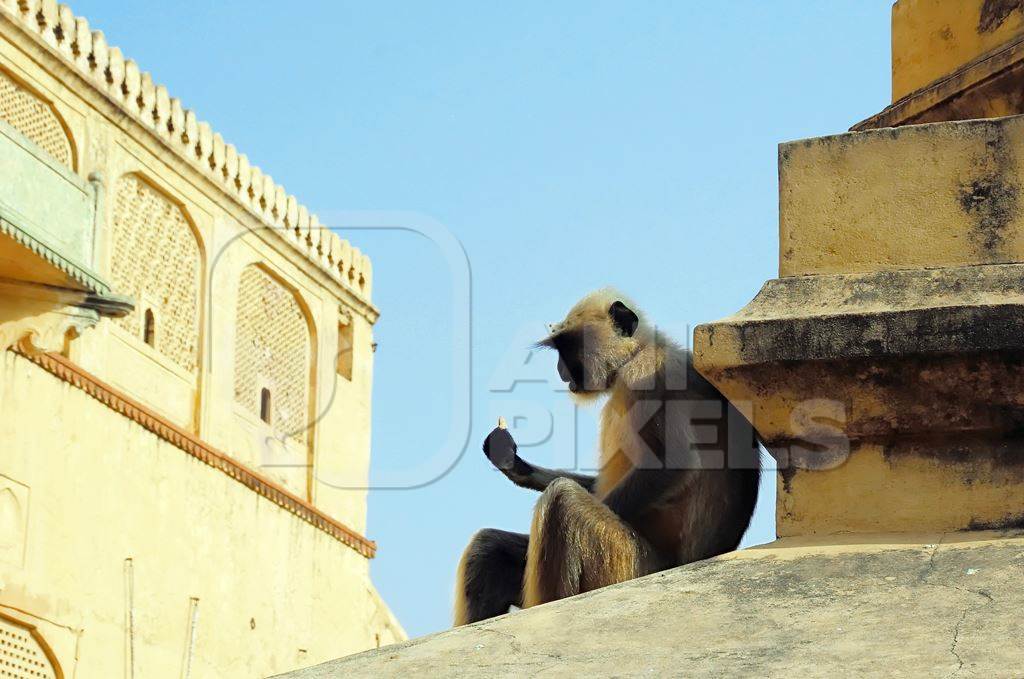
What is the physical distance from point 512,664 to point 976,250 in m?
0.99

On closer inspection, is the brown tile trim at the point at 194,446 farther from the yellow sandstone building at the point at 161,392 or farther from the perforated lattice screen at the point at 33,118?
the perforated lattice screen at the point at 33,118

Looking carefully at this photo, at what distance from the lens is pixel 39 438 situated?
13.9m

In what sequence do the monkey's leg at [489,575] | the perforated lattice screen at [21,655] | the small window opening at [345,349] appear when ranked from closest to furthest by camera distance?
the monkey's leg at [489,575] → the perforated lattice screen at [21,655] → the small window opening at [345,349]

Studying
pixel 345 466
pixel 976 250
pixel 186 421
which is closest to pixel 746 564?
pixel 976 250

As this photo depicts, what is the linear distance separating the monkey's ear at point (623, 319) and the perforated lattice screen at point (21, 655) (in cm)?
949

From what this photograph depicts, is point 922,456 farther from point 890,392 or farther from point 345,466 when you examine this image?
point 345,466

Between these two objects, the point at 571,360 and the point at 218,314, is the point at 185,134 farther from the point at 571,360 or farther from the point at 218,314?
the point at 571,360

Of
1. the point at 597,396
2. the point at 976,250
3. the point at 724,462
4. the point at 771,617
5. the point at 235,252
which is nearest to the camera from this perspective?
the point at 771,617

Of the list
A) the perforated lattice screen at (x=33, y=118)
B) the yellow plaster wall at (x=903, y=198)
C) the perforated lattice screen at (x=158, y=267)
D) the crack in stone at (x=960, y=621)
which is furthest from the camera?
the perforated lattice screen at (x=158, y=267)

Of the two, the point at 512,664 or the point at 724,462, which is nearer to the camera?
the point at 512,664

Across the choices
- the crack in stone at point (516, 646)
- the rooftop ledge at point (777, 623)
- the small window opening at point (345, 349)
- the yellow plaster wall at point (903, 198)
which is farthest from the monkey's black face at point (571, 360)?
A: the small window opening at point (345, 349)

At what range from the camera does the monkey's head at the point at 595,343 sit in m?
4.70

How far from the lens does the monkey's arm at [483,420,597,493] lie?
4.31m

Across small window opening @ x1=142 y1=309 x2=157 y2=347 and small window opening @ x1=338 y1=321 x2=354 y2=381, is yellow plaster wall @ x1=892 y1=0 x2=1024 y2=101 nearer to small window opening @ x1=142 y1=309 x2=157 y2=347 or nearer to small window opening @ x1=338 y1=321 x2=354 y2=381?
small window opening @ x1=142 y1=309 x2=157 y2=347
